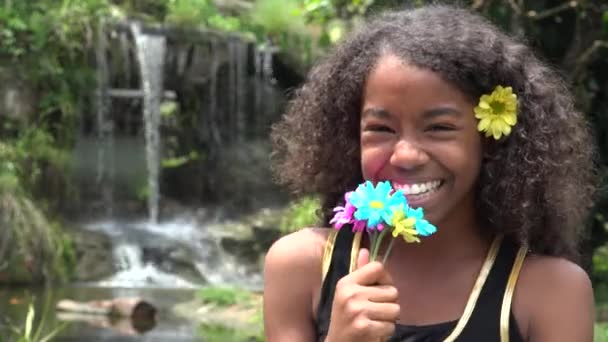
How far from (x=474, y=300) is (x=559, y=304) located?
0.14 meters

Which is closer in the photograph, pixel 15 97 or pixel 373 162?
pixel 373 162

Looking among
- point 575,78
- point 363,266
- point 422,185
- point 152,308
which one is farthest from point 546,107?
point 152,308

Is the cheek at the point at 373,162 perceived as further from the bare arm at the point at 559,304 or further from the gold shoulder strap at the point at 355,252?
the bare arm at the point at 559,304

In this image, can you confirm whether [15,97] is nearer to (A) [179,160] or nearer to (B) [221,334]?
(A) [179,160]

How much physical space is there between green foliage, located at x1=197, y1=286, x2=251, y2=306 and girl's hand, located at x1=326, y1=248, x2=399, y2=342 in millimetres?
6920

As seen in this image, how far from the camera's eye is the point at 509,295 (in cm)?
180

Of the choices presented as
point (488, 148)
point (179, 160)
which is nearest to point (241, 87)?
point (179, 160)

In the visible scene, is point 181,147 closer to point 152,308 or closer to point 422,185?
point 152,308

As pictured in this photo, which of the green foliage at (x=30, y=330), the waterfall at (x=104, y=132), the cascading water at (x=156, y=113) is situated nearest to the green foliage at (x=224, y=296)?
the green foliage at (x=30, y=330)

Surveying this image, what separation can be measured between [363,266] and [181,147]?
11.7 m

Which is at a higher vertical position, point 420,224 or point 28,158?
point 420,224

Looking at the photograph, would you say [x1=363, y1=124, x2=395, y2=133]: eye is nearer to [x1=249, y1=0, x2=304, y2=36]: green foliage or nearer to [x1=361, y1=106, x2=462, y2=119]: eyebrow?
[x1=361, y1=106, x2=462, y2=119]: eyebrow

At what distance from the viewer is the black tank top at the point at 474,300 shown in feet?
5.81

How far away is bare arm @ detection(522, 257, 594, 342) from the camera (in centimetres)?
179
